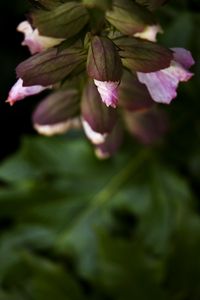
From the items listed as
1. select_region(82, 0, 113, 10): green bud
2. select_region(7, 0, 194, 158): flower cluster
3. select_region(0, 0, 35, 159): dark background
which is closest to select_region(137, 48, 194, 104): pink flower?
select_region(7, 0, 194, 158): flower cluster

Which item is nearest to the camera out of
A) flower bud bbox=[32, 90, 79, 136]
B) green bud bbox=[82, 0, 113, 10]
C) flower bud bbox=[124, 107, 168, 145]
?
green bud bbox=[82, 0, 113, 10]

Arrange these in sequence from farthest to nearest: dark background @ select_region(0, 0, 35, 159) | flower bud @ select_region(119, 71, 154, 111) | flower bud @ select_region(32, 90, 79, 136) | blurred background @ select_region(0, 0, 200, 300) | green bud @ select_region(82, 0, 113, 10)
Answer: dark background @ select_region(0, 0, 35, 159), blurred background @ select_region(0, 0, 200, 300), flower bud @ select_region(32, 90, 79, 136), flower bud @ select_region(119, 71, 154, 111), green bud @ select_region(82, 0, 113, 10)

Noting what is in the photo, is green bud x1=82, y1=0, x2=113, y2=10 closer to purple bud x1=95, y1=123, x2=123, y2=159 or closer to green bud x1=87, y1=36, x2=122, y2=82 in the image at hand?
green bud x1=87, y1=36, x2=122, y2=82

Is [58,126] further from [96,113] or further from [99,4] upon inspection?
[99,4]

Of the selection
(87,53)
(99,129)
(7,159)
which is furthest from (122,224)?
(87,53)

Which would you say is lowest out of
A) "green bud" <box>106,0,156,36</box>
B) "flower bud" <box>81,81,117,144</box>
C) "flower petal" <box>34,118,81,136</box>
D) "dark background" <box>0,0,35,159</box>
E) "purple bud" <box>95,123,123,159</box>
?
"dark background" <box>0,0,35,159</box>

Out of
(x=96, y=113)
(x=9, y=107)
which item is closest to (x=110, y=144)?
(x=96, y=113)

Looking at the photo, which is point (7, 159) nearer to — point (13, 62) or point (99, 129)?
point (13, 62)
